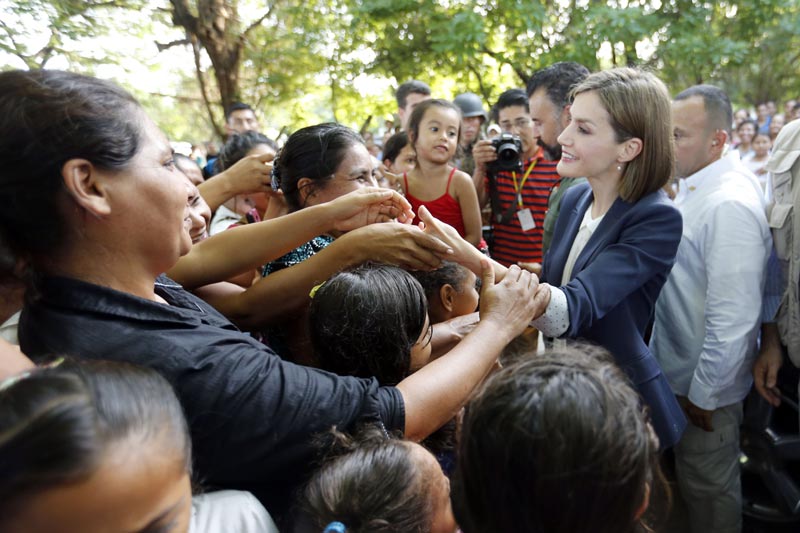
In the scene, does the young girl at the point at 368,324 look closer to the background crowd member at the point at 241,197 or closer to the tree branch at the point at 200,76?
the background crowd member at the point at 241,197

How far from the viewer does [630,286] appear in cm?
175

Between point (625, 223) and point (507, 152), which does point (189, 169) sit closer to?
point (507, 152)

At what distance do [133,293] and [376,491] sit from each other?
63 centimetres

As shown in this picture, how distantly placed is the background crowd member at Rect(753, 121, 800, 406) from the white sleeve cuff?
113 centimetres

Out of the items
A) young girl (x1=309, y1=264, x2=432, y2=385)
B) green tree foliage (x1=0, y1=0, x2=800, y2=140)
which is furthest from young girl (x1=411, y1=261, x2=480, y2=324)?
green tree foliage (x1=0, y1=0, x2=800, y2=140)

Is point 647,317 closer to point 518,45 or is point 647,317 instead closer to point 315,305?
point 315,305

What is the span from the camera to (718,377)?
2238 millimetres

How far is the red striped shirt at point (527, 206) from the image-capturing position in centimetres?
356

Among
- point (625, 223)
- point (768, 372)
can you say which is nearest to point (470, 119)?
point (768, 372)

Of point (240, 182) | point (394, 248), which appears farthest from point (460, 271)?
point (240, 182)

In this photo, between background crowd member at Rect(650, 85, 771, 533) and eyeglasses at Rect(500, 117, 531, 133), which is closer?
background crowd member at Rect(650, 85, 771, 533)

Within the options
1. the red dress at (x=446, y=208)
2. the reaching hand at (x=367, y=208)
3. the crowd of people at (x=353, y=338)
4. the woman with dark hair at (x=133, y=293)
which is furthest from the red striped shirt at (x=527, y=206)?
the woman with dark hair at (x=133, y=293)

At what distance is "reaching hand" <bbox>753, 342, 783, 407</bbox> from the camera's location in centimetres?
236

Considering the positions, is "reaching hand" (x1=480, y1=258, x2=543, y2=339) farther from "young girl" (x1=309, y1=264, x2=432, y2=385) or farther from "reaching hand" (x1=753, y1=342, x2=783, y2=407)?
"reaching hand" (x1=753, y1=342, x2=783, y2=407)
